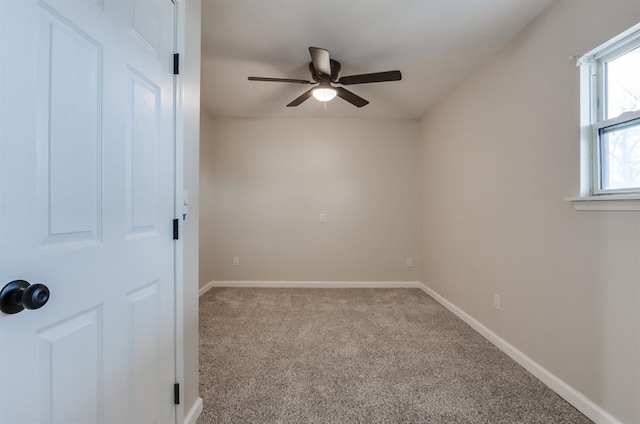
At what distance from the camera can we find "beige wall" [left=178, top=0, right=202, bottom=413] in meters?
1.39

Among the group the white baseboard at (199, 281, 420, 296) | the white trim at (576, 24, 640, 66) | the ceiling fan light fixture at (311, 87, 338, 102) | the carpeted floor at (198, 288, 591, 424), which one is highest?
the ceiling fan light fixture at (311, 87, 338, 102)

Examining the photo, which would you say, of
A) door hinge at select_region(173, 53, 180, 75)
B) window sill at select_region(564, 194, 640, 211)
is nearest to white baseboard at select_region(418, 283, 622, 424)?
window sill at select_region(564, 194, 640, 211)

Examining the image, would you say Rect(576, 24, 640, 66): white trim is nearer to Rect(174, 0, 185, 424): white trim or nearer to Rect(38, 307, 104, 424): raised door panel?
Rect(174, 0, 185, 424): white trim

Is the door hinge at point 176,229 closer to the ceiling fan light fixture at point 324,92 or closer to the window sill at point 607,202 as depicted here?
the ceiling fan light fixture at point 324,92

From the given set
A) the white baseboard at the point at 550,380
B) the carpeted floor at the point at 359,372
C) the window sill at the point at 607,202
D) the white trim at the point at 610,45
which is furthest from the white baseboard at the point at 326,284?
the white trim at the point at 610,45

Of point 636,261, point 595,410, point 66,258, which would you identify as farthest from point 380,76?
point 595,410

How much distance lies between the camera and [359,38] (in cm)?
220

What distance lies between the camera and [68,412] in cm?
75

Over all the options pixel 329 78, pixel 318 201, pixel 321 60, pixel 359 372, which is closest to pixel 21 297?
pixel 359 372

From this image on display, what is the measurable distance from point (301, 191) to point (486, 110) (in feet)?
8.22

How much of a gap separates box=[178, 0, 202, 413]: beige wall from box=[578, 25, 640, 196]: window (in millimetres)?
2198

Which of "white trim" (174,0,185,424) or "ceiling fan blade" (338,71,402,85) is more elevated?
"ceiling fan blade" (338,71,402,85)

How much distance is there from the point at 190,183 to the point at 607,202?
86.1 inches

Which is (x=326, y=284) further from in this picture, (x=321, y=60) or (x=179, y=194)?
Result: (x=179, y=194)
